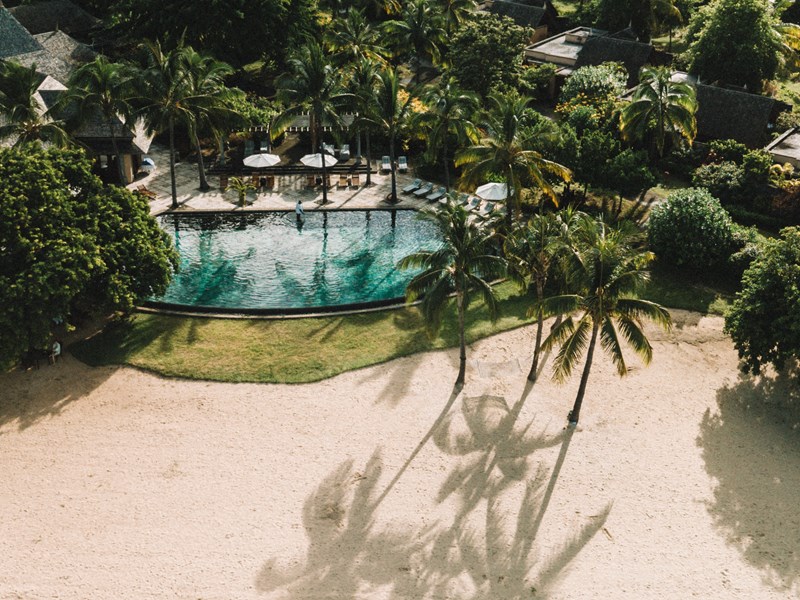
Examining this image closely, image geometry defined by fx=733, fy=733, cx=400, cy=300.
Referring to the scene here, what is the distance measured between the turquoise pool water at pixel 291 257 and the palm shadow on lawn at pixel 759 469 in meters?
18.1

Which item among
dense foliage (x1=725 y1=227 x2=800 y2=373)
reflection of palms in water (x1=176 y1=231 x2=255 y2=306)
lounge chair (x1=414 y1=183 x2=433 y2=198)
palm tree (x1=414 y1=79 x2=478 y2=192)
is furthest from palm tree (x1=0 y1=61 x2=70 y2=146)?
dense foliage (x1=725 y1=227 x2=800 y2=373)

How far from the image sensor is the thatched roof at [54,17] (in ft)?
252

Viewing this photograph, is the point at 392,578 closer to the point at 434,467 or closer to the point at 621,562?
the point at 434,467

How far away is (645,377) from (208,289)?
24.2 meters

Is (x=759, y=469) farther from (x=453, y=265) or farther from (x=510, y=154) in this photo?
(x=510, y=154)

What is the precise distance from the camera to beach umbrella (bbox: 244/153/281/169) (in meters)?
51.2

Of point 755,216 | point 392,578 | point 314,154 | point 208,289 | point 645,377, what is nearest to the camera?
point 392,578

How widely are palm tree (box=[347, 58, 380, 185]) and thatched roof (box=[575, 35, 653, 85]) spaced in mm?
21709

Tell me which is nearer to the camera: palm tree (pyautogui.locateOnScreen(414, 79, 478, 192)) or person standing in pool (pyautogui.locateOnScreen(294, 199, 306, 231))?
palm tree (pyautogui.locateOnScreen(414, 79, 478, 192))

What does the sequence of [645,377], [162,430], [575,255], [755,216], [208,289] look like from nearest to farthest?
[575,255] → [162,430] → [645,377] → [208,289] → [755,216]

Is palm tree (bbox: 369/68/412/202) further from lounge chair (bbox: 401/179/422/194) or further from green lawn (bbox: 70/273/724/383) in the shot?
green lawn (bbox: 70/273/724/383)

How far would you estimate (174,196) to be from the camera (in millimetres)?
49812

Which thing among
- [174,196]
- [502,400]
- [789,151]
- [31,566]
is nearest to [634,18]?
[789,151]

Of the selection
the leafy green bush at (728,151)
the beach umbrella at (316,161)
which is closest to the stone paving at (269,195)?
the beach umbrella at (316,161)
